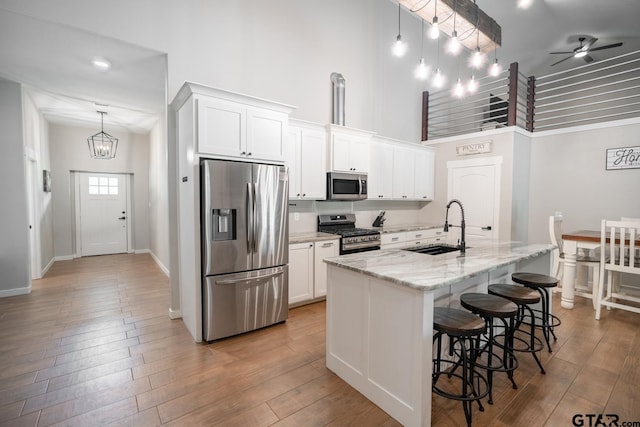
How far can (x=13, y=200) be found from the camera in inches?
162

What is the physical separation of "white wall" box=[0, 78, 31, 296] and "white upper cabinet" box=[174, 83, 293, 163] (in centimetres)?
295

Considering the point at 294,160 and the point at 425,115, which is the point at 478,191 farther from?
the point at 294,160

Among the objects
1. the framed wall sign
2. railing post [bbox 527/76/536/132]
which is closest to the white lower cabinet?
railing post [bbox 527/76/536/132]

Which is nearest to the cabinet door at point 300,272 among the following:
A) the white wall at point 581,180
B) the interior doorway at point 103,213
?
the white wall at point 581,180

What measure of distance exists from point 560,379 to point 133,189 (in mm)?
8665

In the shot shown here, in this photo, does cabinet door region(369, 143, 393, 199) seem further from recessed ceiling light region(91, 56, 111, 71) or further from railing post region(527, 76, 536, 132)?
recessed ceiling light region(91, 56, 111, 71)

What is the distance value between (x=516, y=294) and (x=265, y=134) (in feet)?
9.05

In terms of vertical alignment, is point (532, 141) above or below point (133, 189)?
above

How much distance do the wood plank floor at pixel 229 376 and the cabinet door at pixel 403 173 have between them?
276 cm

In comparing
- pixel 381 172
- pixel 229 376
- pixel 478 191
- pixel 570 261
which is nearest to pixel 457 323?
pixel 229 376

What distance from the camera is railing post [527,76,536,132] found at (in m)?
5.04

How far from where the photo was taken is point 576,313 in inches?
140

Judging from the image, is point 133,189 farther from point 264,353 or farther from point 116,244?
point 264,353

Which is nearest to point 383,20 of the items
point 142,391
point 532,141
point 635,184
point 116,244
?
point 532,141
